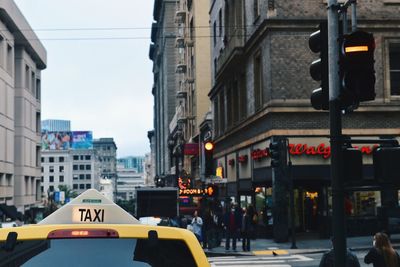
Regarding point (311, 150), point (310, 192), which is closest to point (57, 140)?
point (310, 192)

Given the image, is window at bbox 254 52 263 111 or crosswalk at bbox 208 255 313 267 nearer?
crosswalk at bbox 208 255 313 267

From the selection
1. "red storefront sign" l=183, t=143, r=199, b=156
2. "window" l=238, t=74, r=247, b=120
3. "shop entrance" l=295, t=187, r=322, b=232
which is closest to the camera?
"shop entrance" l=295, t=187, r=322, b=232

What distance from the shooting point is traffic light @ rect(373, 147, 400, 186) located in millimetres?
6312

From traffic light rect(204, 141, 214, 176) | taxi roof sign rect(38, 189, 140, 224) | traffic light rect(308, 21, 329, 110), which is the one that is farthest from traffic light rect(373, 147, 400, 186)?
traffic light rect(204, 141, 214, 176)

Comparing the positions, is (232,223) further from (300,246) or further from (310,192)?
(310,192)

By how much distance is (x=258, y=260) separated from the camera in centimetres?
2142

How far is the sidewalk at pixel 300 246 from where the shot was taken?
2388 cm

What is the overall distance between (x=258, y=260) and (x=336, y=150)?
Answer: 15201 millimetres

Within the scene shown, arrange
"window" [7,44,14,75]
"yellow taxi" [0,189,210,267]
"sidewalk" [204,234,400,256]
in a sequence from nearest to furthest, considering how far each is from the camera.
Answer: "yellow taxi" [0,189,210,267]
"sidewalk" [204,234,400,256]
"window" [7,44,14,75]

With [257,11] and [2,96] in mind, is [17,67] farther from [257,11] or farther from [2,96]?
[257,11]

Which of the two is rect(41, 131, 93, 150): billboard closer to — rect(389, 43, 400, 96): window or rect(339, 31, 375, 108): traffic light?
rect(389, 43, 400, 96): window

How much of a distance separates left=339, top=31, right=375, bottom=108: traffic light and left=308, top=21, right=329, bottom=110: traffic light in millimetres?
458

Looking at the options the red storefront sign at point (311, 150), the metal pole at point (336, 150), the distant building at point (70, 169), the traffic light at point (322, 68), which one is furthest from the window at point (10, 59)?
the distant building at point (70, 169)

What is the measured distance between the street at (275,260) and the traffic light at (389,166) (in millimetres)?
13343
